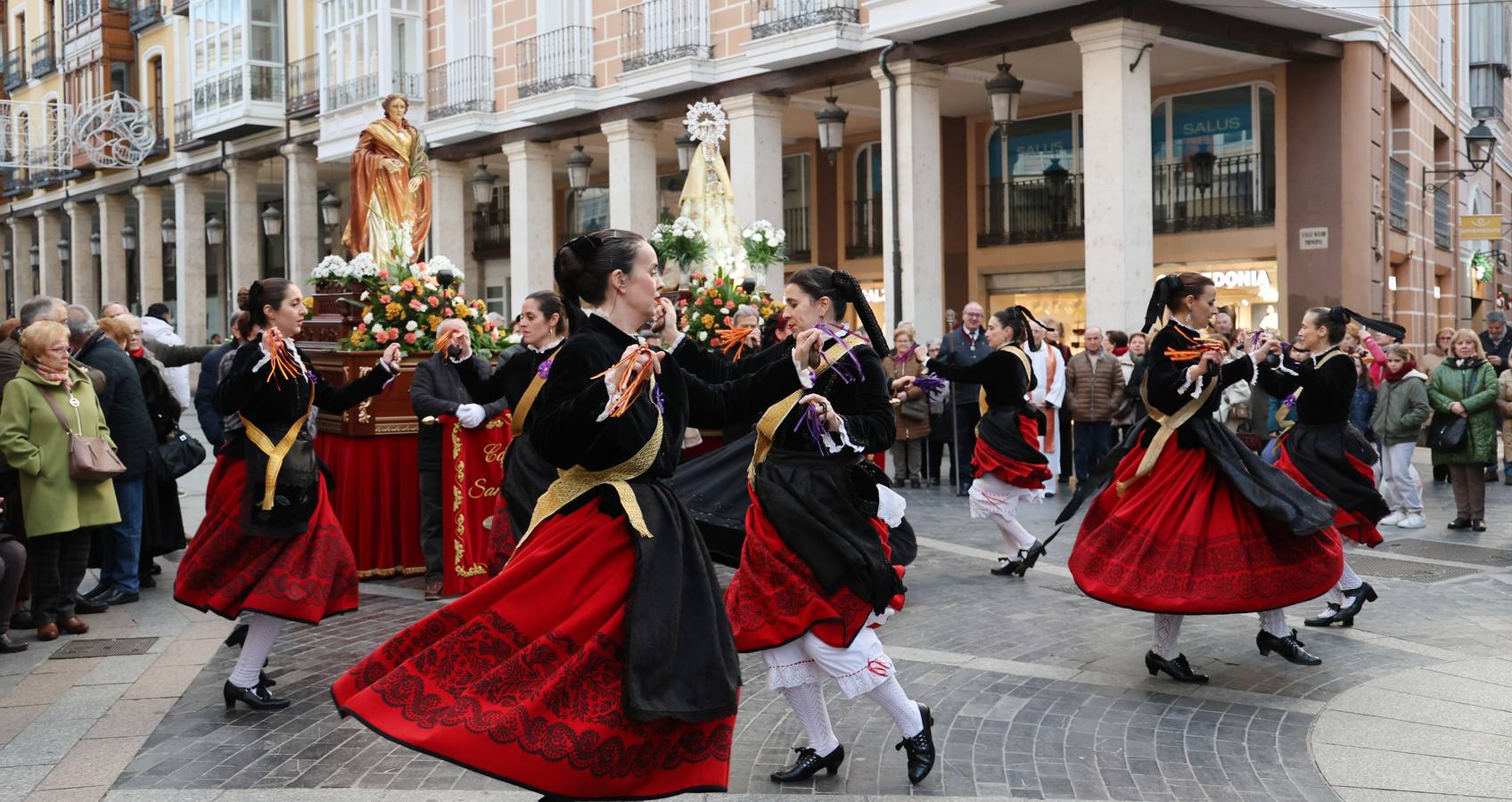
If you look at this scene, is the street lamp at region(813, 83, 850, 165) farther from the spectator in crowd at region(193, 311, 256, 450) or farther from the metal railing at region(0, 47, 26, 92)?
the metal railing at region(0, 47, 26, 92)

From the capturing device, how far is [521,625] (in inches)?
151

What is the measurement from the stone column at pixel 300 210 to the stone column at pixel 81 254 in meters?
14.6

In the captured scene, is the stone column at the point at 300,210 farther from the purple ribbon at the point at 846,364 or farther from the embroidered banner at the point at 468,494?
the purple ribbon at the point at 846,364

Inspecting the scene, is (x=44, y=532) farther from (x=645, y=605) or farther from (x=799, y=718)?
(x=645, y=605)

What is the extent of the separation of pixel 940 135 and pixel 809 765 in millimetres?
18499

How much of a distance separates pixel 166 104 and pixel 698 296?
31.1m

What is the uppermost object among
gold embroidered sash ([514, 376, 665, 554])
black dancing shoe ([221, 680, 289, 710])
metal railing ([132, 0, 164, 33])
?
metal railing ([132, 0, 164, 33])

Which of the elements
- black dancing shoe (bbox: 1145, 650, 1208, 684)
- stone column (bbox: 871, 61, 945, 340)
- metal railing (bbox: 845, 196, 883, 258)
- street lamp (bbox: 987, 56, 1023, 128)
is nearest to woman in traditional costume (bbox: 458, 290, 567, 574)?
black dancing shoe (bbox: 1145, 650, 1208, 684)

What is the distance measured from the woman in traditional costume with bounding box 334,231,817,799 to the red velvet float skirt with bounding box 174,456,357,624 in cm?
226

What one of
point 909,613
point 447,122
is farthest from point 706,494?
point 447,122

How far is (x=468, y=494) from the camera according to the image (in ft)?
28.7

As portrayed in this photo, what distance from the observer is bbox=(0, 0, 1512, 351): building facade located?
17703 mm

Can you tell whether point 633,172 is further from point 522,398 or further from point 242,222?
point 522,398

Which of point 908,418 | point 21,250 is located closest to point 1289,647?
point 908,418
